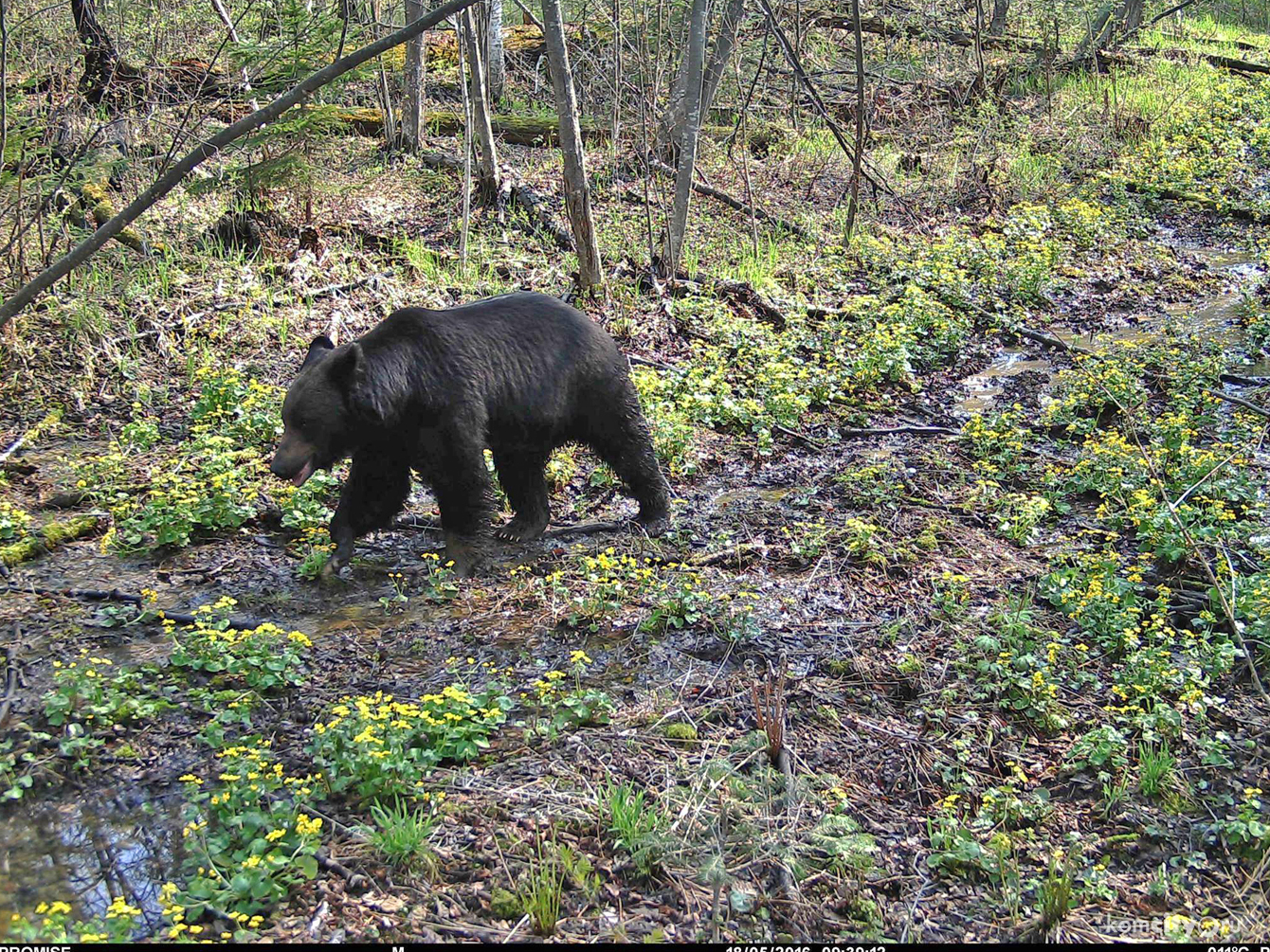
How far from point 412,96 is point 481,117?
2112 millimetres

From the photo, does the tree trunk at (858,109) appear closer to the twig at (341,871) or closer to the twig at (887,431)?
Result: the twig at (887,431)

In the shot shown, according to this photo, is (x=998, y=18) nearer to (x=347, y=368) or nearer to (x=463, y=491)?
(x=463, y=491)

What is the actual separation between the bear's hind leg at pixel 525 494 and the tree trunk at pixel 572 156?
391 cm

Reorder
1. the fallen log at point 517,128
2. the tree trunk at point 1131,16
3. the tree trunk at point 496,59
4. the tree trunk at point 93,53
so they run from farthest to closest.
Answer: the tree trunk at point 1131,16
the tree trunk at point 496,59
the fallen log at point 517,128
the tree trunk at point 93,53

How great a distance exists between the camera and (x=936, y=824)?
3916mm

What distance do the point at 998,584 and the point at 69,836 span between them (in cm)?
480

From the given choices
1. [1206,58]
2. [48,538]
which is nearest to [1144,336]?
[48,538]

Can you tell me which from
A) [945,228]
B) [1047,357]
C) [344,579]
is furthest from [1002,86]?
[344,579]

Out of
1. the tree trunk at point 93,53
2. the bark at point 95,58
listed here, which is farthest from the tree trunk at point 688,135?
the tree trunk at point 93,53

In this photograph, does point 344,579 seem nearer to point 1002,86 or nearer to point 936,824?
point 936,824

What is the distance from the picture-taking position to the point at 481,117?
38.1 feet

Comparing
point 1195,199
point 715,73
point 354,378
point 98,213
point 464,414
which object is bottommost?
point 1195,199

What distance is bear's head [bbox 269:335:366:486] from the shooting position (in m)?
5.60

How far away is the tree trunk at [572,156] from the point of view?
9148 millimetres
